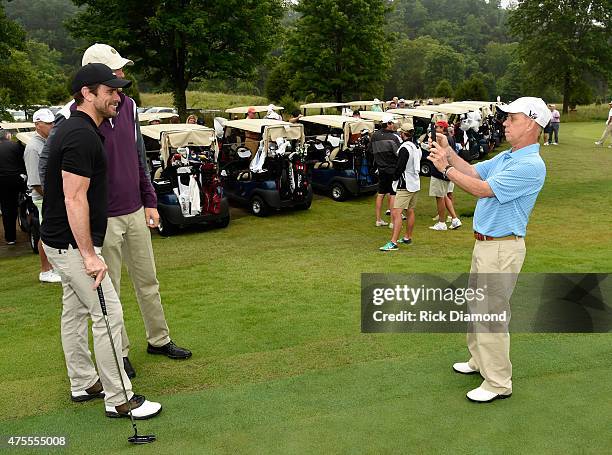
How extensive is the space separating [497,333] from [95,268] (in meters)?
2.58

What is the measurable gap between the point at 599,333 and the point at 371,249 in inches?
164

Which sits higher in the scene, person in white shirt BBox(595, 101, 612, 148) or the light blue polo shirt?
the light blue polo shirt

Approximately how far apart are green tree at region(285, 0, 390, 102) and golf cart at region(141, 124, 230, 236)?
83.1ft

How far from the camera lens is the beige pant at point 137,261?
4320 mm

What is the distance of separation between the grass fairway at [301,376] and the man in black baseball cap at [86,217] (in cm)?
34

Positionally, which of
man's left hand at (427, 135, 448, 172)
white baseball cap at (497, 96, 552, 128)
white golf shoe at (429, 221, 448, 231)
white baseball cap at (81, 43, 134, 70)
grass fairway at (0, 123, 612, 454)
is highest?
white baseball cap at (81, 43, 134, 70)

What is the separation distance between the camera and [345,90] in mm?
37156

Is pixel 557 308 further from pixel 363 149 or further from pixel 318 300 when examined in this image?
pixel 363 149

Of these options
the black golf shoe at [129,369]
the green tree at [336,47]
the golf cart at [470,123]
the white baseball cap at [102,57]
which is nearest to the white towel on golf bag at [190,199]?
the black golf shoe at [129,369]

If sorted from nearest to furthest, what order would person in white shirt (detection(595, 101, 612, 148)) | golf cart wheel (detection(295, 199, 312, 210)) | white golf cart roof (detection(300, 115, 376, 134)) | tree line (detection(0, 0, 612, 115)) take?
1. golf cart wheel (detection(295, 199, 312, 210))
2. white golf cart roof (detection(300, 115, 376, 134))
3. person in white shirt (detection(595, 101, 612, 148))
4. tree line (detection(0, 0, 612, 115))

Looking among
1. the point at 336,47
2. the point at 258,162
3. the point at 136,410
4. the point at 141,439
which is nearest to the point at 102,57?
the point at 136,410

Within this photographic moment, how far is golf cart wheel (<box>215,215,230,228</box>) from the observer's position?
11.0 meters

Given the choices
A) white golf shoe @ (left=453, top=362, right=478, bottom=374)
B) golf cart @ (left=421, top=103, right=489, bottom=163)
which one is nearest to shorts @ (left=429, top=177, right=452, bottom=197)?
white golf shoe @ (left=453, top=362, right=478, bottom=374)

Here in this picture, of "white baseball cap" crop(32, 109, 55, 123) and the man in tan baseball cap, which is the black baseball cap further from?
"white baseball cap" crop(32, 109, 55, 123)
